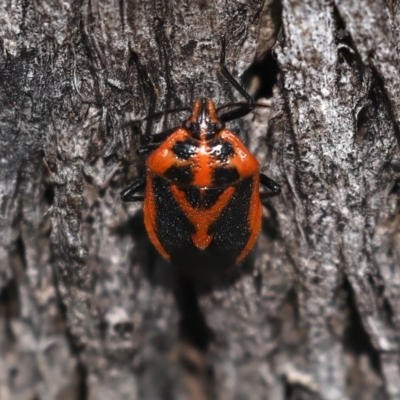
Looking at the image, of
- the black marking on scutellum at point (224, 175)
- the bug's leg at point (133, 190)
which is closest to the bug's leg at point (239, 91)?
the black marking on scutellum at point (224, 175)

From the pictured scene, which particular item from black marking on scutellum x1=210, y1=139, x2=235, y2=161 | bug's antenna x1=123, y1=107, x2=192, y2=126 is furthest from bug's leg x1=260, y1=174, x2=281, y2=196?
bug's antenna x1=123, y1=107, x2=192, y2=126

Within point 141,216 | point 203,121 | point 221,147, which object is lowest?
point 141,216

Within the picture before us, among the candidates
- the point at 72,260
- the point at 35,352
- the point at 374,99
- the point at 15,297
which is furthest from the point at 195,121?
the point at 35,352

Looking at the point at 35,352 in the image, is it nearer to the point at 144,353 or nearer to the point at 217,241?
the point at 144,353

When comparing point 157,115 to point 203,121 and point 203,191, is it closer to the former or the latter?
point 203,121

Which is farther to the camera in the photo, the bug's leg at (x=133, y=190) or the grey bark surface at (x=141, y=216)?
the bug's leg at (x=133, y=190)

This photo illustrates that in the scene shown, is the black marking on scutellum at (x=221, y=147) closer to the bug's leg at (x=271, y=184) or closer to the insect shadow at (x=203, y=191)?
the insect shadow at (x=203, y=191)

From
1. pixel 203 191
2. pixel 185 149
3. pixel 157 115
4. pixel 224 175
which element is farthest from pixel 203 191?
pixel 157 115

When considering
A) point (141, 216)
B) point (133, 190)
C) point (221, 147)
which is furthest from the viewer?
point (141, 216)

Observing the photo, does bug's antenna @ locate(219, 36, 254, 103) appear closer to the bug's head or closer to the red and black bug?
the red and black bug
